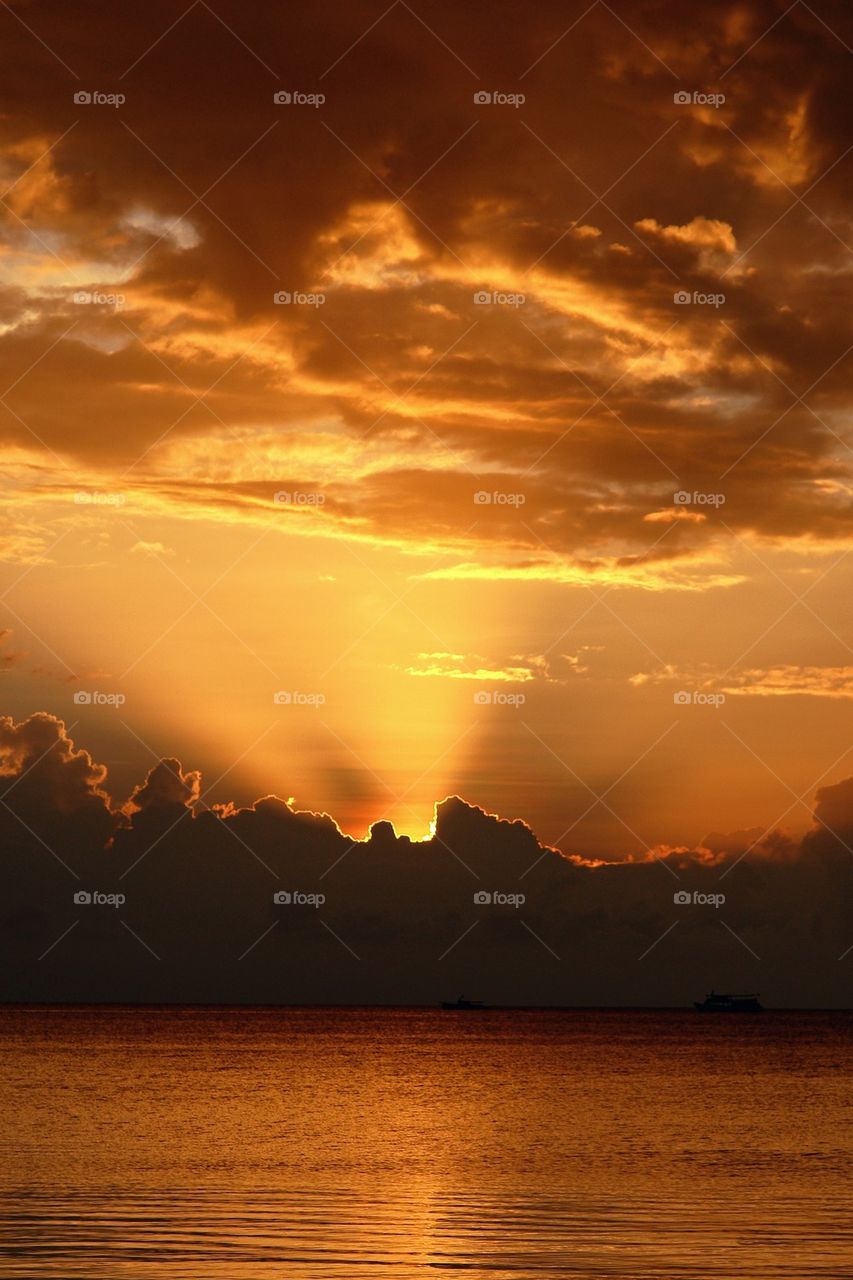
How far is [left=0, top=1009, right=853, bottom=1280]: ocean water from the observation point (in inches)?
1419

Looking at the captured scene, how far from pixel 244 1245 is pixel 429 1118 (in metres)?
45.0

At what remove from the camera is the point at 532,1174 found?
5516 centimetres

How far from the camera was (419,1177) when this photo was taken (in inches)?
2121

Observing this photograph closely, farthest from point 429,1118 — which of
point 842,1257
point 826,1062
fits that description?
point 826,1062

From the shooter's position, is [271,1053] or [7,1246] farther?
[271,1053]

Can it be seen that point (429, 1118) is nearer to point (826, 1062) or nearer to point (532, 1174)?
point (532, 1174)

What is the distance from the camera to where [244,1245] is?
37219mm

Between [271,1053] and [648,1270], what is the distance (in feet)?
422

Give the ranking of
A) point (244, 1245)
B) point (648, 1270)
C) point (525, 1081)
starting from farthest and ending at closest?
1. point (525, 1081)
2. point (244, 1245)
3. point (648, 1270)

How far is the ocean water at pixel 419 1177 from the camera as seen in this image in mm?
36031

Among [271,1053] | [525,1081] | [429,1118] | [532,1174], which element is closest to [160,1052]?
[271,1053]

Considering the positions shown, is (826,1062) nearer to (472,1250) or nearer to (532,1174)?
(532,1174)

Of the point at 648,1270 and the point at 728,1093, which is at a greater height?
the point at 728,1093

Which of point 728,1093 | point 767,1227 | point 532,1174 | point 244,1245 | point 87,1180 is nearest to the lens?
point 244,1245
